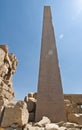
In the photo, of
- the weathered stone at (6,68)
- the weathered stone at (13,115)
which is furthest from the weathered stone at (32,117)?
the weathered stone at (13,115)

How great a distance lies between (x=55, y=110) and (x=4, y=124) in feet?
15.2

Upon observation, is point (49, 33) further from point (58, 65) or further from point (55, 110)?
point (55, 110)

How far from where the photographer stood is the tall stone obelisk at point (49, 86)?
295 inches

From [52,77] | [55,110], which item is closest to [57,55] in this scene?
[52,77]

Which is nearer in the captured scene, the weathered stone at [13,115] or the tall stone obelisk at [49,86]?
the weathered stone at [13,115]

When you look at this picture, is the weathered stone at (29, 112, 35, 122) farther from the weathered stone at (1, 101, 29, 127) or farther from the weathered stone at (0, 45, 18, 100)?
the weathered stone at (1, 101, 29, 127)

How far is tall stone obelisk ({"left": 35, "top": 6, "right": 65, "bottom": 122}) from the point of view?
7.49m

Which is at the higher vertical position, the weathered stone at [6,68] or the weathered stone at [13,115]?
the weathered stone at [6,68]

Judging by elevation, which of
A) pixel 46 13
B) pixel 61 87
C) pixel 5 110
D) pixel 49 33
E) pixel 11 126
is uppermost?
pixel 46 13

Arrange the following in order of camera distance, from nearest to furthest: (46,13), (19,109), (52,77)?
(19,109) < (52,77) < (46,13)

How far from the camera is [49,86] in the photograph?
7.81 metres

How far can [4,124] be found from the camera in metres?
3.19

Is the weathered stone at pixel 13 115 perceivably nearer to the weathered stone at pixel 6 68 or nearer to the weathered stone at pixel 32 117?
the weathered stone at pixel 32 117

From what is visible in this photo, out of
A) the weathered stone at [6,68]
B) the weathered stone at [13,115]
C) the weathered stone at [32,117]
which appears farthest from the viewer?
the weathered stone at [6,68]
